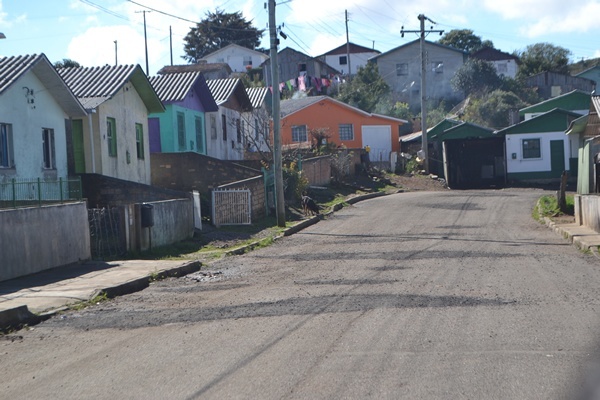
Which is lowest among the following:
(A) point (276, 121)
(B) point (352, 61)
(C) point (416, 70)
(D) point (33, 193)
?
(D) point (33, 193)

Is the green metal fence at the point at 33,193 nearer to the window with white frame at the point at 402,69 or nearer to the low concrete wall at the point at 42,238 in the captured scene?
the low concrete wall at the point at 42,238

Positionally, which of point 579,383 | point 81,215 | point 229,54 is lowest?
point 579,383

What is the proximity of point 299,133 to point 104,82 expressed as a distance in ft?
94.1

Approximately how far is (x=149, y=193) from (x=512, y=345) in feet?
58.7

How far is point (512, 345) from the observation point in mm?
8375

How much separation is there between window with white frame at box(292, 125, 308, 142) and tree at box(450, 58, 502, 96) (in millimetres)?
29013

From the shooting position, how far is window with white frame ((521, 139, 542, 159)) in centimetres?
4816

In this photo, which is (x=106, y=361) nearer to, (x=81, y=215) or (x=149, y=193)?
(x=81, y=215)

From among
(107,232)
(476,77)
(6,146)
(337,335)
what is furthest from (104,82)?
(476,77)

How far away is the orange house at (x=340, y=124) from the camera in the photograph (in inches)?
2212

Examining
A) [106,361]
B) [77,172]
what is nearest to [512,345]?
[106,361]

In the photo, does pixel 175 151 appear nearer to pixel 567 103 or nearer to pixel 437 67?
pixel 567 103

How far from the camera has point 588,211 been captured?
2195 centimetres

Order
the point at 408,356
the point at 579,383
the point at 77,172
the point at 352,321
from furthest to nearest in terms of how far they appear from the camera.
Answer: the point at 77,172
the point at 352,321
the point at 408,356
the point at 579,383
